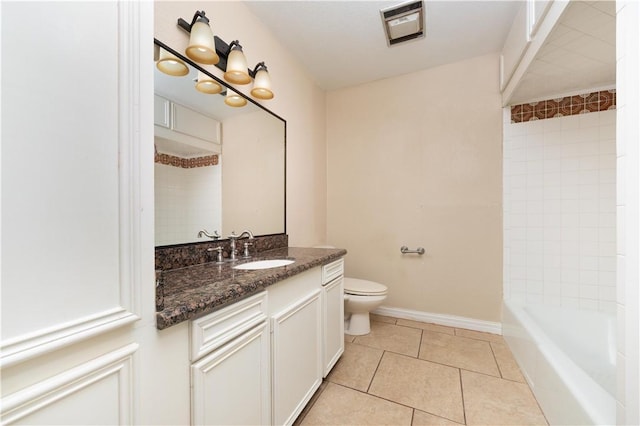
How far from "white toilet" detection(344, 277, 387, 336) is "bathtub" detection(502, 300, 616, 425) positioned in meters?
0.97

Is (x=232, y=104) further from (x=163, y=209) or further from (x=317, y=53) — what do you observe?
(x=317, y=53)

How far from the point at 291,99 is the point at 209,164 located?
115cm

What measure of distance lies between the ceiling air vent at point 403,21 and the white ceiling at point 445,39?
0.04 metres

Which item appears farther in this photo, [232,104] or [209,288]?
[232,104]

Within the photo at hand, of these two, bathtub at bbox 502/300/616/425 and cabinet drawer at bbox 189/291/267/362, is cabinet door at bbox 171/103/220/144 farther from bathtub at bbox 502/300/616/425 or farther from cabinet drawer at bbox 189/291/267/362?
bathtub at bbox 502/300/616/425

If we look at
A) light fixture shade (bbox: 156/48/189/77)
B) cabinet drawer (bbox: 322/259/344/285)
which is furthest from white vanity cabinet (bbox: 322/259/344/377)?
light fixture shade (bbox: 156/48/189/77)

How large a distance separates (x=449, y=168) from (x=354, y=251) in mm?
1237

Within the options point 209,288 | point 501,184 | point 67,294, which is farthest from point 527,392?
point 67,294

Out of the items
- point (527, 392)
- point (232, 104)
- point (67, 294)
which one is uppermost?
point (232, 104)

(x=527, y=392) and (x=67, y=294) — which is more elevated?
(x=67, y=294)

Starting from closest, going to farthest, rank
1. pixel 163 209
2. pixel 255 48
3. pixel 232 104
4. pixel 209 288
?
pixel 209 288, pixel 163 209, pixel 232 104, pixel 255 48

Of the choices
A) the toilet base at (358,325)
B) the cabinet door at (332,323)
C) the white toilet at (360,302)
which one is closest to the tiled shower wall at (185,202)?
the cabinet door at (332,323)

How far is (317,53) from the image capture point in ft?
7.49

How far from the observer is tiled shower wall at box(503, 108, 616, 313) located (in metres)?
1.96
